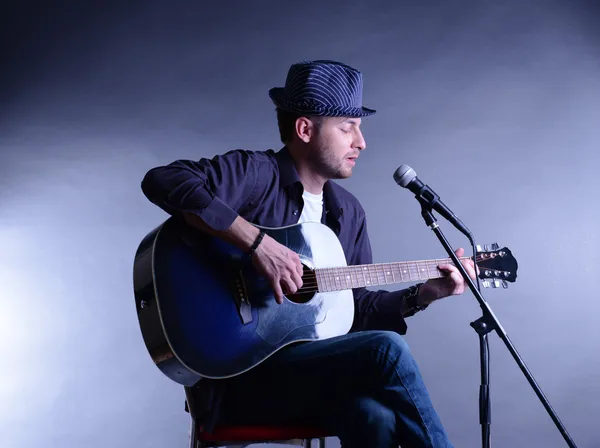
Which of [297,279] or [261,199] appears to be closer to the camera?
[297,279]

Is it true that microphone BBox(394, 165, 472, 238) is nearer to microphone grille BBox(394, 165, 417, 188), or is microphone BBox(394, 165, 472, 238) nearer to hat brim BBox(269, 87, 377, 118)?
microphone grille BBox(394, 165, 417, 188)

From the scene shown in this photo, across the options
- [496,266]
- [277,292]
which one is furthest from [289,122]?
[496,266]

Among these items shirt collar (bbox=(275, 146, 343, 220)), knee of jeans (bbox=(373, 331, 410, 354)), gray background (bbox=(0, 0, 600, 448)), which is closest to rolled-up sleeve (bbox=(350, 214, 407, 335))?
shirt collar (bbox=(275, 146, 343, 220))

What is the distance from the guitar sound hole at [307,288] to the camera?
203 cm

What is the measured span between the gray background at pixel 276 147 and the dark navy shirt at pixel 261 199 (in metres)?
1.16

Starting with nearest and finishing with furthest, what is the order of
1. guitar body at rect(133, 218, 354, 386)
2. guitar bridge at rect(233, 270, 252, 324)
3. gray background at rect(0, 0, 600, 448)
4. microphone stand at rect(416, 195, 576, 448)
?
microphone stand at rect(416, 195, 576, 448)
guitar body at rect(133, 218, 354, 386)
guitar bridge at rect(233, 270, 252, 324)
gray background at rect(0, 0, 600, 448)

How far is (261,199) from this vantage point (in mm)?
2182

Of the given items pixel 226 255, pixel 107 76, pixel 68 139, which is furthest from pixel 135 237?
pixel 226 255

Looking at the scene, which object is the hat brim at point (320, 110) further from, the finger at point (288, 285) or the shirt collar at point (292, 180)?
the finger at point (288, 285)

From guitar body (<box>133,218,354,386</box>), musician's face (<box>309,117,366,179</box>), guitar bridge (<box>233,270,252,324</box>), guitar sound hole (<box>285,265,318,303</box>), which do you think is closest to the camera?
guitar body (<box>133,218,354,386</box>)

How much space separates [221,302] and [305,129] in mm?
810

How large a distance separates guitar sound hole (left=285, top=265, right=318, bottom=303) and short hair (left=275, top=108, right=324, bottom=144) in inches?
23.2

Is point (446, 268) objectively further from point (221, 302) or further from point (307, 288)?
point (221, 302)

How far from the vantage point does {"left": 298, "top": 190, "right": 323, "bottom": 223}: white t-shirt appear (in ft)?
7.50
